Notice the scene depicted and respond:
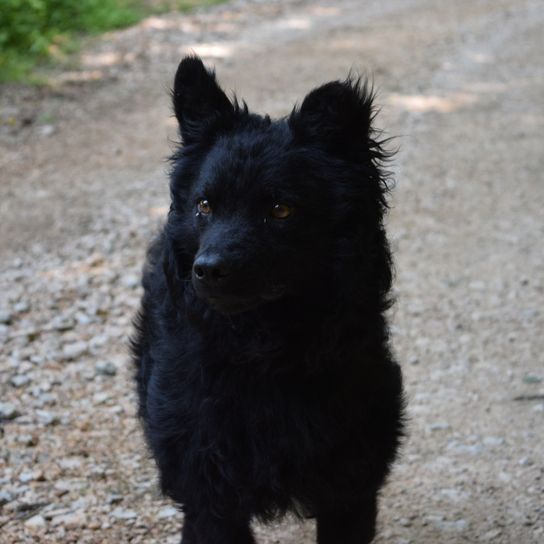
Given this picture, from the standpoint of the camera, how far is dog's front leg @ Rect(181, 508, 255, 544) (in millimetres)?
3490

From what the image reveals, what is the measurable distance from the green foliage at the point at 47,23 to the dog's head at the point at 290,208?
8951 millimetres

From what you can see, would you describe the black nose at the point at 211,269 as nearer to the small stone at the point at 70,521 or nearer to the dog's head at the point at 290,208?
the dog's head at the point at 290,208

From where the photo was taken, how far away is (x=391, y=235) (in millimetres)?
7688

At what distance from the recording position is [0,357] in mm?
5688

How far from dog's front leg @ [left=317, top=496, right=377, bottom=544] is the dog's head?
98 centimetres

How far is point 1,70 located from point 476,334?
819 cm

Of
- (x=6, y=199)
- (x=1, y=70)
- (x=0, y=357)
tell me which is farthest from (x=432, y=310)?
(x=1, y=70)

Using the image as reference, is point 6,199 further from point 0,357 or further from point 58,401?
point 58,401

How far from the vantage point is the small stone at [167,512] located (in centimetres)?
442

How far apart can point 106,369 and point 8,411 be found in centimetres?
78

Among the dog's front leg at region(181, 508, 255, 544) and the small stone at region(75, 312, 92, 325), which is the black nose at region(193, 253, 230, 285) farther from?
the small stone at region(75, 312, 92, 325)

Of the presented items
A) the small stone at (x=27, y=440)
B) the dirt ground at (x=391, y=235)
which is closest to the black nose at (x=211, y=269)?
the dirt ground at (x=391, y=235)

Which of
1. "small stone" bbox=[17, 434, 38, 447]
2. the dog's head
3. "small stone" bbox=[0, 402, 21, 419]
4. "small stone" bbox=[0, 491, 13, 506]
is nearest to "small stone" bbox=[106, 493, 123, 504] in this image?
"small stone" bbox=[0, 491, 13, 506]

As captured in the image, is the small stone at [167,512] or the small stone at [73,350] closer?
the small stone at [167,512]
